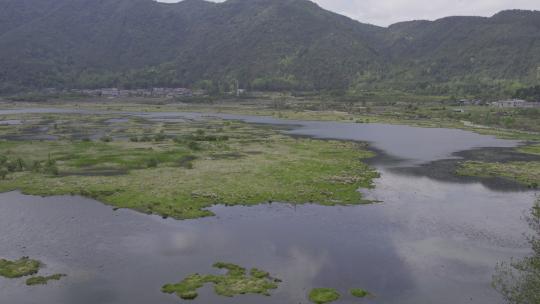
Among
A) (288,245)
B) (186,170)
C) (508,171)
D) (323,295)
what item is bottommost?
(323,295)

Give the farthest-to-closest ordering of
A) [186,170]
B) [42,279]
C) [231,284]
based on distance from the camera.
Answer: [186,170] → [42,279] → [231,284]

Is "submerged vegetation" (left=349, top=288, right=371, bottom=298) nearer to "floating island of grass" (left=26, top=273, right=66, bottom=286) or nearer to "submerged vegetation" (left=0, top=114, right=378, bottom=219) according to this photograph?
"floating island of grass" (left=26, top=273, right=66, bottom=286)

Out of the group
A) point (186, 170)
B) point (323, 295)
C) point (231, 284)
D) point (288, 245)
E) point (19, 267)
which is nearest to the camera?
point (323, 295)

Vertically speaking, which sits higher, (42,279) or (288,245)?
(288,245)

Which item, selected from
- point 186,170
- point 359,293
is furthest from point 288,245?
point 186,170

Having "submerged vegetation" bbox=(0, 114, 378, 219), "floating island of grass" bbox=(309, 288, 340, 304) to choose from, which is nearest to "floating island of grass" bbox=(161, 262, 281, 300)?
"floating island of grass" bbox=(309, 288, 340, 304)

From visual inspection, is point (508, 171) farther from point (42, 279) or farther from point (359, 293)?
point (42, 279)

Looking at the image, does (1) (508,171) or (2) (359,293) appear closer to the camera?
(2) (359,293)

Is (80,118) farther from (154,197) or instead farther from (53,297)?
(53,297)
